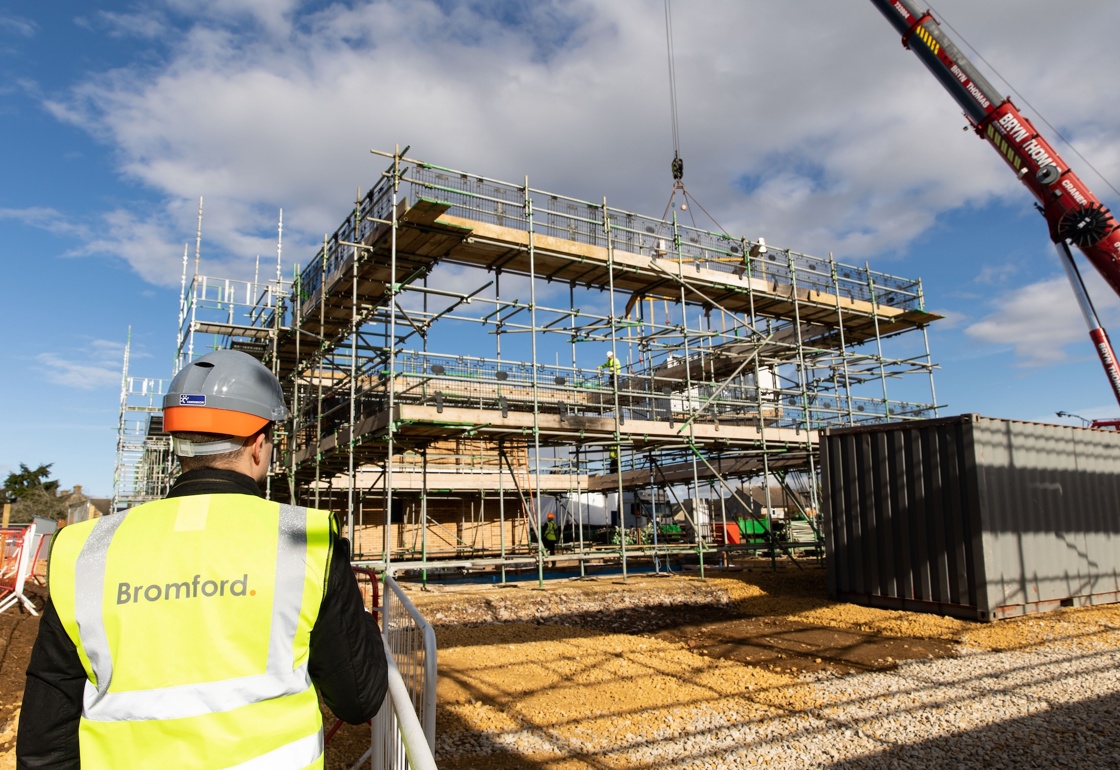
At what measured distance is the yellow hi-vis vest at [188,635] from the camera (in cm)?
159

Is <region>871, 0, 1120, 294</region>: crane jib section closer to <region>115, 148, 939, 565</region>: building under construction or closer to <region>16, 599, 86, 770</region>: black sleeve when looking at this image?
<region>115, 148, 939, 565</region>: building under construction

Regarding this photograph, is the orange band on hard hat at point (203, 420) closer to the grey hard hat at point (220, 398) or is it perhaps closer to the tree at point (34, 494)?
the grey hard hat at point (220, 398)

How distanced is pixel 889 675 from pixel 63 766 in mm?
8126

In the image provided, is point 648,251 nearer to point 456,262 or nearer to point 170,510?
point 456,262

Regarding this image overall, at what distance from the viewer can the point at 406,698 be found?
2443mm

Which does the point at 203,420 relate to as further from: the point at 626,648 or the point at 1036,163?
the point at 1036,163

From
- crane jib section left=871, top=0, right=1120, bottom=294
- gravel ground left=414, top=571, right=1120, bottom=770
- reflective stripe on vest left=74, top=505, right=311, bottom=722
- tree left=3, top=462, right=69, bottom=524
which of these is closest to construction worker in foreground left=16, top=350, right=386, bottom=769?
reflective stripe on vest left=74, top=505, right=311, bottom=722

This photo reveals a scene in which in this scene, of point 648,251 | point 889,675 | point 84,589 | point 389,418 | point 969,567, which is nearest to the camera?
point 84,589

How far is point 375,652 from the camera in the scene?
6.02 ft

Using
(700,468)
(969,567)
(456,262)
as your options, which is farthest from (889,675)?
(700,468)

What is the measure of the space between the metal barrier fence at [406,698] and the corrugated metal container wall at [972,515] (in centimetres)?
922

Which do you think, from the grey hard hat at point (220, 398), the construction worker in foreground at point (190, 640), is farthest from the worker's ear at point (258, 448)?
the construction worker in foreground at point (190, 640)

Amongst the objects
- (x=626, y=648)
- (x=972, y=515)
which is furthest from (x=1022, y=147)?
(x=626, y=648)

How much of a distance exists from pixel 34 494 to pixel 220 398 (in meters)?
47.9
